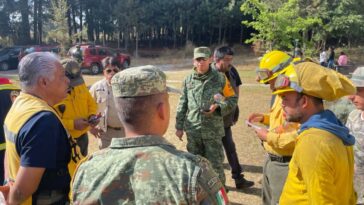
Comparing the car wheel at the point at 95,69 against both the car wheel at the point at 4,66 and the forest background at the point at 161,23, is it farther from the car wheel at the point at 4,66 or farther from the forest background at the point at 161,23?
the forest background at the point at 161,23

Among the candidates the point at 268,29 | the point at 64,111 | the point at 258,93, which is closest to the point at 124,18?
the point at 268,29

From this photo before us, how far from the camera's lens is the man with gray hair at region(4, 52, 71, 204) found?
7.17ft

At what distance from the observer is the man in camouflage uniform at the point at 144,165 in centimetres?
152

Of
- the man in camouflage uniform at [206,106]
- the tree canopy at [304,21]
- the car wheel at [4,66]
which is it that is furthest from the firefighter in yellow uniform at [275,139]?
the car wheel at [4,66]

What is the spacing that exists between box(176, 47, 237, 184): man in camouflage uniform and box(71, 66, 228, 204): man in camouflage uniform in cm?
280

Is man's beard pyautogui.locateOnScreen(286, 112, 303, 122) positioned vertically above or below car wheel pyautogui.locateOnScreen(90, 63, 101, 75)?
above

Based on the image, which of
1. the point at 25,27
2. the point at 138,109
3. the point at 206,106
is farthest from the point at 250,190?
the point at 25,27

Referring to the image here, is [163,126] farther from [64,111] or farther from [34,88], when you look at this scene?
[64,111]

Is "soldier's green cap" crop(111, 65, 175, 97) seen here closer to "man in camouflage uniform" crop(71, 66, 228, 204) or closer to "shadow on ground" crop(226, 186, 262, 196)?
"man in camouflage uniform" crop(71, 66, 228, 204)

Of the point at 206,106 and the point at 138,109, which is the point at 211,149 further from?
the point at 138,109

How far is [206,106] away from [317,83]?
98.9 inches

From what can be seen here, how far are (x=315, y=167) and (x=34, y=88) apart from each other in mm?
1759

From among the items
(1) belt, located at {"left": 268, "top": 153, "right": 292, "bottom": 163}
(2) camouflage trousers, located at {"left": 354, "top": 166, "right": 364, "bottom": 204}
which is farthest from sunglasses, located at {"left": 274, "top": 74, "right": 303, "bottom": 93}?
(2) camouflage trousers, located at {"left": 354, "top": 166, "right": 364, "bottom": 204}

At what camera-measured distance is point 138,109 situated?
1653 mm
